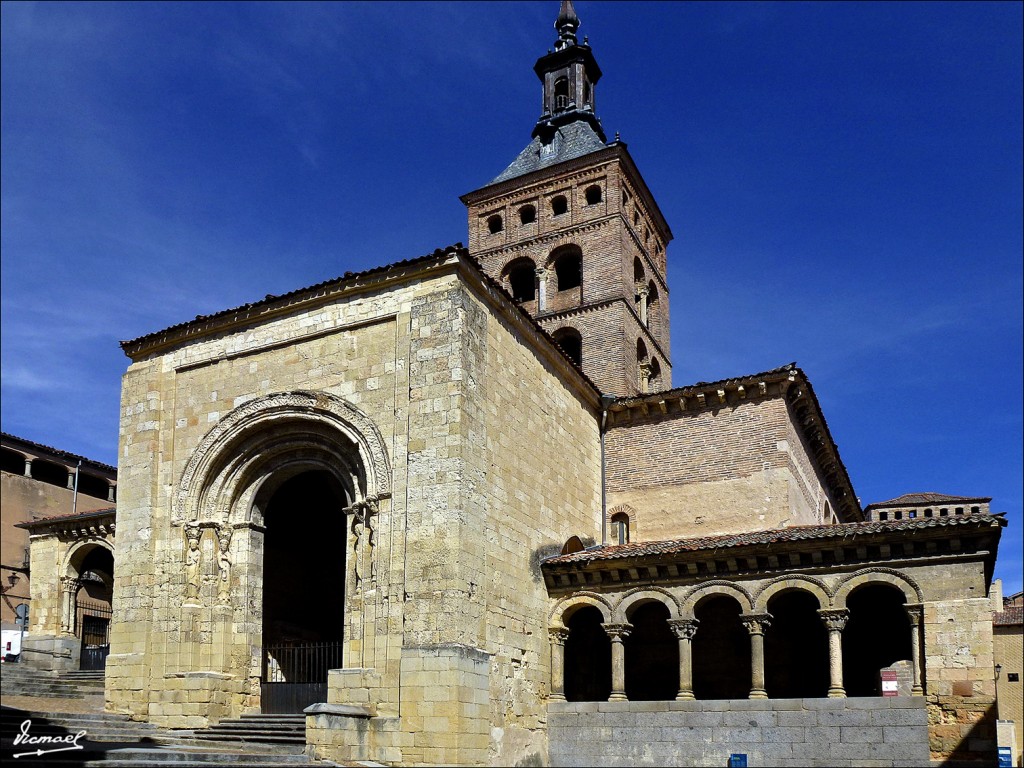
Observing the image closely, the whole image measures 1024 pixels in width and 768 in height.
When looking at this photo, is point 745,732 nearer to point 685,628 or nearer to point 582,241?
point 685,628

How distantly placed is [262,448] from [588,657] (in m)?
8.09

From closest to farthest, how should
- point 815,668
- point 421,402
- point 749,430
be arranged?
1. point 421,402
2. point 815,668
3. point 749,430

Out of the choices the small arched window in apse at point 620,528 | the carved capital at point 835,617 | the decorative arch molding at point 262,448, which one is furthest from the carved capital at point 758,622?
the decorative arch molding at point 262,448

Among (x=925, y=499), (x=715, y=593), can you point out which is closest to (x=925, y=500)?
(x=925, y=499)

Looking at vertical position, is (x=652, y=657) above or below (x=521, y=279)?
below

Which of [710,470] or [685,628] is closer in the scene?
[685,628]

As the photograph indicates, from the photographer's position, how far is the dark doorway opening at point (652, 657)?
71.2ft

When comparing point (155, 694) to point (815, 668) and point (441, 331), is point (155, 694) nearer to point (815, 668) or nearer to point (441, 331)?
point (441, 331)

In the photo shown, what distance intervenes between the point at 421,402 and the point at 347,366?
1923 mm

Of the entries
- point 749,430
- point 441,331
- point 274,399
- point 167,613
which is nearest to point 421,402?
point 441,331

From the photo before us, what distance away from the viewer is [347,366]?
1858 cm

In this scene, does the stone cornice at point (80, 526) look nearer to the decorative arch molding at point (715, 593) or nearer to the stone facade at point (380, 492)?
the stone facade at point (380, 492)

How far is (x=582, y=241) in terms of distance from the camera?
98.2 ft

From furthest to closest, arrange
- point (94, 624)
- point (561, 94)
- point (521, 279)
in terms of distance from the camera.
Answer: point (561, 94) < point (94, 624) < point (521, 279)
